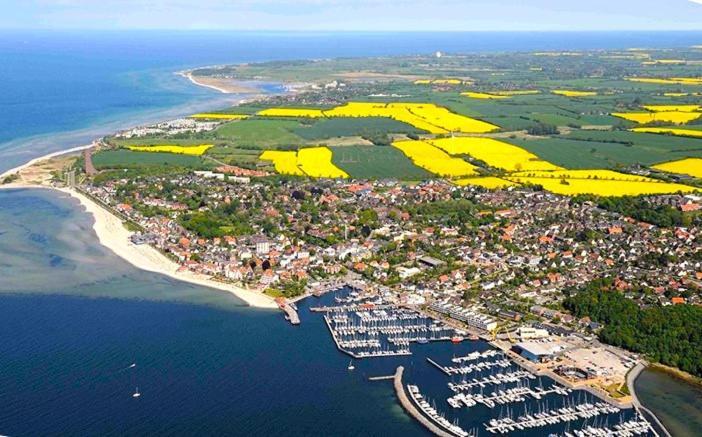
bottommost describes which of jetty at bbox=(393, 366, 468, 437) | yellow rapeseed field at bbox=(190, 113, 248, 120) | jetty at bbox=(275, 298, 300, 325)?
jetty at bbox=(393, 366, 468, 437)

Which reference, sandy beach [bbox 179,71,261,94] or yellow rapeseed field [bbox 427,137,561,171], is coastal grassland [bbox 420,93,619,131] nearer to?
yellow rapeseed field [bbox 427,137,561,171]

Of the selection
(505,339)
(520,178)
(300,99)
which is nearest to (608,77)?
(300,99)

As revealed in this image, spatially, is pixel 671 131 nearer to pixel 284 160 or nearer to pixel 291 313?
pixel 284 160

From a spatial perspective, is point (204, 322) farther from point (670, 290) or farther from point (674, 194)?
point (674, 194)

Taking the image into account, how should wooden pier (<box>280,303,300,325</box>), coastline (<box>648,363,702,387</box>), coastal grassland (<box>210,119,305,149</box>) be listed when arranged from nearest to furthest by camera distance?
coastline (<box>648,363,702,387</box>) < wooden pier (<box>280,303,300,325</box>) < coastal grassland (<box>210,119,305,149</box>)

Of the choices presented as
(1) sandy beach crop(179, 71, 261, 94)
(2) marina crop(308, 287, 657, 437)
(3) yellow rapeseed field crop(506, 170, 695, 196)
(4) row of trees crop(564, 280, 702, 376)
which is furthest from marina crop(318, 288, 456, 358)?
(1) sandy beach crop(179, 71, 261, 94)

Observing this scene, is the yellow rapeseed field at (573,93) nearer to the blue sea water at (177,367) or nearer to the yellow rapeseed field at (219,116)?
the yellow rapeseed field at (219,116)

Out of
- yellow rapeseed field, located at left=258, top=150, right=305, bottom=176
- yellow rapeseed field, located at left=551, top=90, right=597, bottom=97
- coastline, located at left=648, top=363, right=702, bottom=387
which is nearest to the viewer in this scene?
coastline, located at left=648, top=363, right=702, bottom=387
